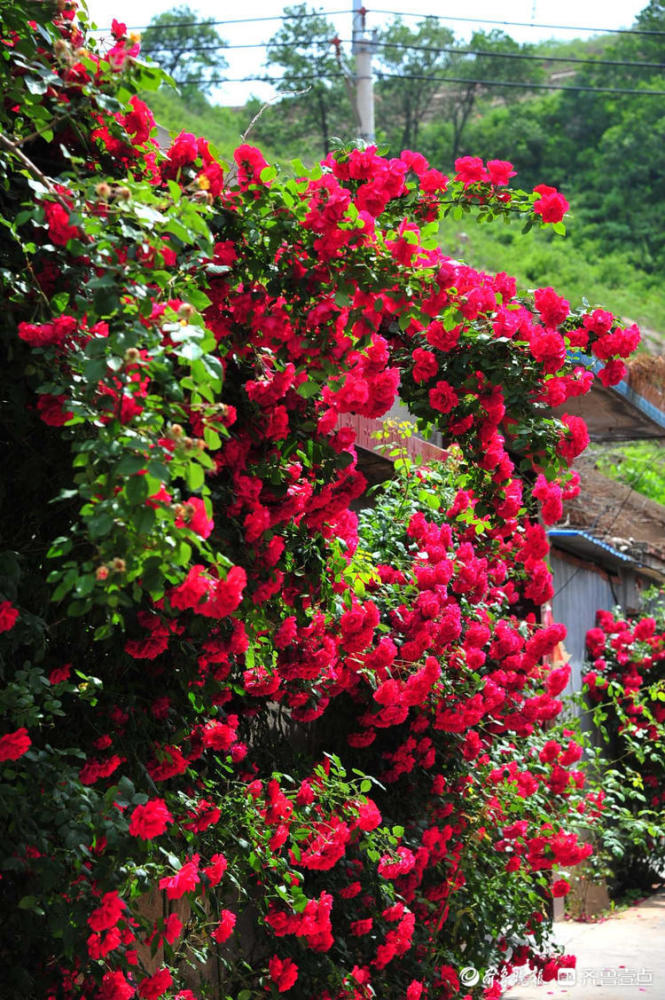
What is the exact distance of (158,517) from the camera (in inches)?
83.8

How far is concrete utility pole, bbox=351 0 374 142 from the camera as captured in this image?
12.3 m

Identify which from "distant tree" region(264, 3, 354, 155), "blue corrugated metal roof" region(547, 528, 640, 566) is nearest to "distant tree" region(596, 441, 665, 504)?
"blue corrugated metal roof" region(547, 528, 640, 566)

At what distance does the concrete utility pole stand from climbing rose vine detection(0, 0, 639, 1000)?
8.25 metres

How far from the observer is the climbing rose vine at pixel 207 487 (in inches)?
95.2

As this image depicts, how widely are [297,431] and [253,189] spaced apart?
0.68 meters

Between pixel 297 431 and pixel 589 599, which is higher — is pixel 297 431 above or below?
above

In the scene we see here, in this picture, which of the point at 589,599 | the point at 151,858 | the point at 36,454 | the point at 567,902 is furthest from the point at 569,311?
the point at 589,599

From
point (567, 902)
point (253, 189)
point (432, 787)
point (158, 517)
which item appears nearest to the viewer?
point (158, 517)

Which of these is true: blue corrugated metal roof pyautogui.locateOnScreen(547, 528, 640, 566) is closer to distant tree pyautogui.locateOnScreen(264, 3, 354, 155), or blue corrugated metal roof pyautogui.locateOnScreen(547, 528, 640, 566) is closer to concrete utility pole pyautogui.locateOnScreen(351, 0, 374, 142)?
concrete utility pole pyautogui.locateOnScreen(351, 0, 374, 142)

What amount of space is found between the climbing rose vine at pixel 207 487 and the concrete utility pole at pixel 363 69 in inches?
325

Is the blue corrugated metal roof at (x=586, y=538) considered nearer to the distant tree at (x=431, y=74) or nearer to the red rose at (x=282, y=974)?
the red rose at (x=282, y=974)

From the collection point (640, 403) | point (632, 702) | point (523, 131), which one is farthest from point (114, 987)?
point (523, 131)

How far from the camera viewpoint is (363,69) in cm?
1244

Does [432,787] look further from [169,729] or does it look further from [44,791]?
[44,791]
